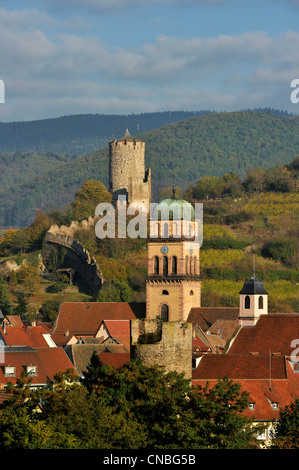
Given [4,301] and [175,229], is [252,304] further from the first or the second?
[4,301]

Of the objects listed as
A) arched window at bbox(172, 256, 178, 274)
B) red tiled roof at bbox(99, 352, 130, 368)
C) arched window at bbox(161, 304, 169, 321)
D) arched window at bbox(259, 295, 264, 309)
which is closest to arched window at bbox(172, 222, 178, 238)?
arched window at bbox(172, 256, 178, 274)

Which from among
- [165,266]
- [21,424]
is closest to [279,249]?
[165,266]

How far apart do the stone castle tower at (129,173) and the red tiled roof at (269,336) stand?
56386mm

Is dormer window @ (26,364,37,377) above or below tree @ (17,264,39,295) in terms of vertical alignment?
below

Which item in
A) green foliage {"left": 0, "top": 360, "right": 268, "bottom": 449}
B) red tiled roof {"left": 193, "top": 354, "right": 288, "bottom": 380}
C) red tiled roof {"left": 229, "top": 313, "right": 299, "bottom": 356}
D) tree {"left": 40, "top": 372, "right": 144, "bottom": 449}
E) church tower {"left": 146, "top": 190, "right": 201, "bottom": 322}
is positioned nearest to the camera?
tree {"left": 40, "top": 372, "right": 144, "bottom": 449}

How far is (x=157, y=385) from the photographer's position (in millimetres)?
42281

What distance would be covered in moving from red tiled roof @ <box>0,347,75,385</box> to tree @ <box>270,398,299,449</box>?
10907mm

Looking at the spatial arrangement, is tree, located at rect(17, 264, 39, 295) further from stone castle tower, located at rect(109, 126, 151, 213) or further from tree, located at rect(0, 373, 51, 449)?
tree, located at rect(0, 373, 51, 449)

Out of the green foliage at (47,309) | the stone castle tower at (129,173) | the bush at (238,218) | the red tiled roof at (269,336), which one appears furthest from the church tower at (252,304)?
the stone castle tower at (129,173)

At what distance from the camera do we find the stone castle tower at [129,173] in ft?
391

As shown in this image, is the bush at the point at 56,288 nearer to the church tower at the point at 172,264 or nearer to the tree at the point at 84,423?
the church tower at the point at 172,264

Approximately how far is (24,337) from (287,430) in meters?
27.3

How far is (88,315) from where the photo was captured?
80500 mm

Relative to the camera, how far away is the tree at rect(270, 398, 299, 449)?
130 ft
